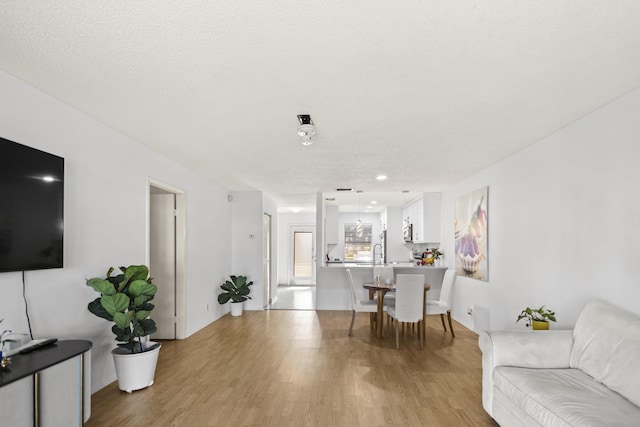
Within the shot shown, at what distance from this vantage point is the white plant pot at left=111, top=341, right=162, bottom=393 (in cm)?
331

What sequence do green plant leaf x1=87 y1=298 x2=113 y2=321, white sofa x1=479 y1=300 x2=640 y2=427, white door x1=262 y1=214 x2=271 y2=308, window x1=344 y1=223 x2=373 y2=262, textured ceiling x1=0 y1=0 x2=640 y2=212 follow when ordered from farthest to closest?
window x1=344 y1=223 x2=373 y2=262 < white door x1=262 y1=214 x2=271 y2=308 < green plant leaf x1=87 y1=298 x2=113 y2=321 < white sofa x1=479 y1=300 x2=640 y2=427 < textured ceiling x1=0 y1=0 x2=640 y2=212

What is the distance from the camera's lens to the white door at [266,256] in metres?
7.75

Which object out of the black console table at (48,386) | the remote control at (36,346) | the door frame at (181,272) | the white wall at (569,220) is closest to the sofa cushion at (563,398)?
the white wall at (569,220)

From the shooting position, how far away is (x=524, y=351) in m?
2.74

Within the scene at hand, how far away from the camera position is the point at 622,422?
1896mm

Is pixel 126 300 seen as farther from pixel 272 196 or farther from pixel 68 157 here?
pixel 272 196

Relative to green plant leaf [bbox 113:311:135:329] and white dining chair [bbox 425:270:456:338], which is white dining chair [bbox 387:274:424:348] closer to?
white dining chair [bbox 425:270:456:338]

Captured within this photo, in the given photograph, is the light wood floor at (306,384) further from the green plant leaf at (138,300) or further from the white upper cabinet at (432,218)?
the white upper cabinet at (432,218)

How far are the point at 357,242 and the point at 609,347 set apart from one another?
31.1 ft

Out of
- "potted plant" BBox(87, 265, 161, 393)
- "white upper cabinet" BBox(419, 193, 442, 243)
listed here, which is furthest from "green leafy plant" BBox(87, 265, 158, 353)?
"white upper cabinet" BBox(419, 193, 442, 243)

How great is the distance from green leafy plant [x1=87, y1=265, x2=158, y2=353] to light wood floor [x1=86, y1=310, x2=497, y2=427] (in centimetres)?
58

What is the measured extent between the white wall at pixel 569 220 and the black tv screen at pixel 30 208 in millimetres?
4122

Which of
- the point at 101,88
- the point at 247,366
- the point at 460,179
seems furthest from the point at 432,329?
the point at 101,88

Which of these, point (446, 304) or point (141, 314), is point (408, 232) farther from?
point (141, 314)
